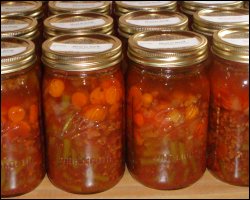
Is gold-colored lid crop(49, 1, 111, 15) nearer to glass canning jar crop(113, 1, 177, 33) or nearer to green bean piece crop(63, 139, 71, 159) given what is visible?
glass canning jar crop(113, 1, 177, 33)

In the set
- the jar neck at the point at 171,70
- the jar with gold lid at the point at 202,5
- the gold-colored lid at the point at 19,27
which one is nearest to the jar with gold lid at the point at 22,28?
the gold-colored lid at the point at 19,27

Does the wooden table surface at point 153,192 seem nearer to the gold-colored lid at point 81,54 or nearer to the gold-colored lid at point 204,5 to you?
the gold-colored lid at point 81,54

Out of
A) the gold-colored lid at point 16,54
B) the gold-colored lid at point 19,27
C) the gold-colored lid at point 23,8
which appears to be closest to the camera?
the gold-colored lid at point 16,54

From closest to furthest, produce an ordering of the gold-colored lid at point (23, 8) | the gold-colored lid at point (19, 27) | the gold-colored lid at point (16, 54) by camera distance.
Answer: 1. the gold-colored lid at point (16, 54)
2. the gold-colored lid at point (19, 27)
3. the gold-colored lid at point (23, 8)

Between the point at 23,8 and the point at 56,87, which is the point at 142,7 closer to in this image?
the point at 23,8

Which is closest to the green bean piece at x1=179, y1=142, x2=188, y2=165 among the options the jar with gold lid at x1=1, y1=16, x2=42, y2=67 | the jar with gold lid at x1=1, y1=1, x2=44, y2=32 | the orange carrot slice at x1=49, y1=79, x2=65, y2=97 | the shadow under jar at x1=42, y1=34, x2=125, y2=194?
the shadow under jar at x1=42, y1=34, x2=125, y2=194

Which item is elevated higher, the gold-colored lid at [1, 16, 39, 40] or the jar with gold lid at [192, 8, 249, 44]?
the jar with gold lid at [192, 8, 249, 44]

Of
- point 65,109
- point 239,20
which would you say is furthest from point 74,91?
point 239,20
